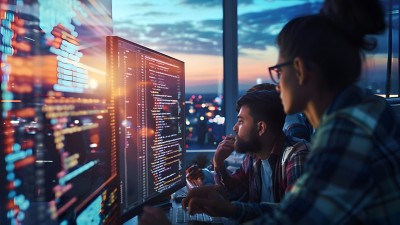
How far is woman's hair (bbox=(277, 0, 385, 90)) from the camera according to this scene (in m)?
0.74

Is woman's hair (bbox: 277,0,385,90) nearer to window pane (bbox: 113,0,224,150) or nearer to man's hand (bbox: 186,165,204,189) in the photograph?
man's hand (bbox: 186,165,204,189)

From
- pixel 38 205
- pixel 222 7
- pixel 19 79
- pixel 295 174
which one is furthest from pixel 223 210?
pixel 222 7

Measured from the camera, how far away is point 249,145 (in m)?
1.71

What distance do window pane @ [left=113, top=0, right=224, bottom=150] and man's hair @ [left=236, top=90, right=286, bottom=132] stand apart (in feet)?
2.75

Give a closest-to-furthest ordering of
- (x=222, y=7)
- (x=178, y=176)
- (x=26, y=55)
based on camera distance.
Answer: (x=26, y=55), (x=178, y=176), (x=222, y=7)

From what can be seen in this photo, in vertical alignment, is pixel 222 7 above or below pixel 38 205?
above

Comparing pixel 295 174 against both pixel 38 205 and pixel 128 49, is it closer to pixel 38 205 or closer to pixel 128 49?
pixel 128 49

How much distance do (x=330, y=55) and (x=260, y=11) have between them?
2431mm

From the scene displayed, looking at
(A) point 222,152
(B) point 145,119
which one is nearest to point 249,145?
(A) point 222,152

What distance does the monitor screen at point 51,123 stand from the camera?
81cm

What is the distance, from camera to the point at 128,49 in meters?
1.15

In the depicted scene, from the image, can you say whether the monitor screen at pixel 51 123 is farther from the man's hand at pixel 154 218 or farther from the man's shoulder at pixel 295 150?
the man's shoulder at pixel 295 150

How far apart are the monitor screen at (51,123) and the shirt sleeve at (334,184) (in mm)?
557

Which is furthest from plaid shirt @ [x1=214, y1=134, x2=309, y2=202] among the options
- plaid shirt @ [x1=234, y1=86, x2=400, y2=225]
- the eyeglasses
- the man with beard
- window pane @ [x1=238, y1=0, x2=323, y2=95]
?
window pane @ [x1=238, y1=0, x2=323, y2=95]
